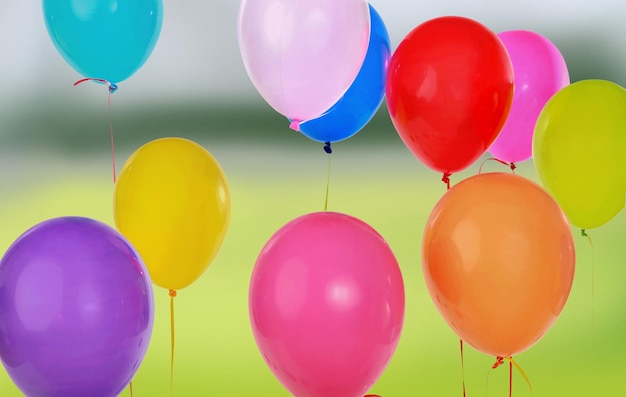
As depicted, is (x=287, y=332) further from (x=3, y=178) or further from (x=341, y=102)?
(x=3, y=178)

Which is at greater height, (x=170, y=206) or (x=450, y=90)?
(x=450, y=90)

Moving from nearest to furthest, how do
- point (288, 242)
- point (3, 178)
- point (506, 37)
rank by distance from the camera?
A: point (288, 242) < point (506, 37) < point (3, 178)

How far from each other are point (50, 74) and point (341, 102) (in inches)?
79.7

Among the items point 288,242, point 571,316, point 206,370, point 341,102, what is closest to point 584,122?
point 341,102

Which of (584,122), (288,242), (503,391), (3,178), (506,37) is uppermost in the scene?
(506,37)

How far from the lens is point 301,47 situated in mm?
1885

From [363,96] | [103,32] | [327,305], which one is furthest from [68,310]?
[363,96]

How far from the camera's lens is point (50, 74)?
387 centimetres

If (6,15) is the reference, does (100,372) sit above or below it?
below

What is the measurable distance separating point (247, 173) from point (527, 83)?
5.60 ft

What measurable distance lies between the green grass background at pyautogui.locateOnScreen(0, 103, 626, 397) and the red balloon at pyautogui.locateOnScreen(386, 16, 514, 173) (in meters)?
1.42

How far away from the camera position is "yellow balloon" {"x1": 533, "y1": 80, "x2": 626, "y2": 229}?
222 cm

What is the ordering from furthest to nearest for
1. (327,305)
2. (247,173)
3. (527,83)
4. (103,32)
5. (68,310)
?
(247,173), (527,83), (103,32), (327,305), (68,310)

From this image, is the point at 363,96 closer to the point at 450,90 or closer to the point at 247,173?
the point at 450,90
